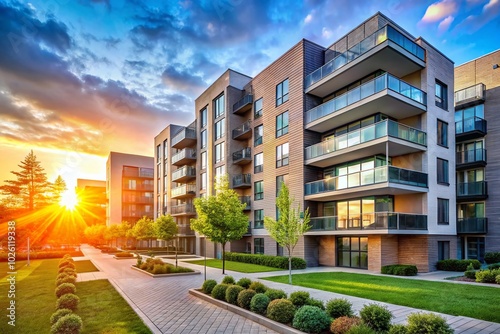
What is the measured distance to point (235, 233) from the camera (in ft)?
64.5

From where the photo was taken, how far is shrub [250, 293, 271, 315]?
370 inches

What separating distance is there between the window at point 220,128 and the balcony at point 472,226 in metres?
22.6

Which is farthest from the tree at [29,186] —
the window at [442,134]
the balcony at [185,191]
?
the window at [442,134]

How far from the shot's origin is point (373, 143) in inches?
779

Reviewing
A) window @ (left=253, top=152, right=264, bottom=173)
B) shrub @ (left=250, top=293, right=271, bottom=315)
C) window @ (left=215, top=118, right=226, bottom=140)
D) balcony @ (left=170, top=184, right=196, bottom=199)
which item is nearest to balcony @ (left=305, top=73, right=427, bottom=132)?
window @ (left=253, top=152, right=264, bottom=173)

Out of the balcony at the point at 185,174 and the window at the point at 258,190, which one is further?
the balcony at the point at 185,174

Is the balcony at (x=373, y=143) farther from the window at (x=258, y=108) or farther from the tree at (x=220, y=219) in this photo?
the window at (x=258, y=108)

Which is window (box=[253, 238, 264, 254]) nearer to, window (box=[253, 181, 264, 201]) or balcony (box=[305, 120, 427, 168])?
window (box=[253, 181, 264, 201])

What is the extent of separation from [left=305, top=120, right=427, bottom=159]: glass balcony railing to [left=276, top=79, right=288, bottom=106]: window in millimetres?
6356

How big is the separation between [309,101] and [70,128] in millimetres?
17828

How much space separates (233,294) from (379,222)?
12.1 m

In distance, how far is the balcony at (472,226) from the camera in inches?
930

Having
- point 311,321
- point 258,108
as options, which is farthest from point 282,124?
point 311,321

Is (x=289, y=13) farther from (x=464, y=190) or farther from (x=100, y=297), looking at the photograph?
(x=464, y=190)
